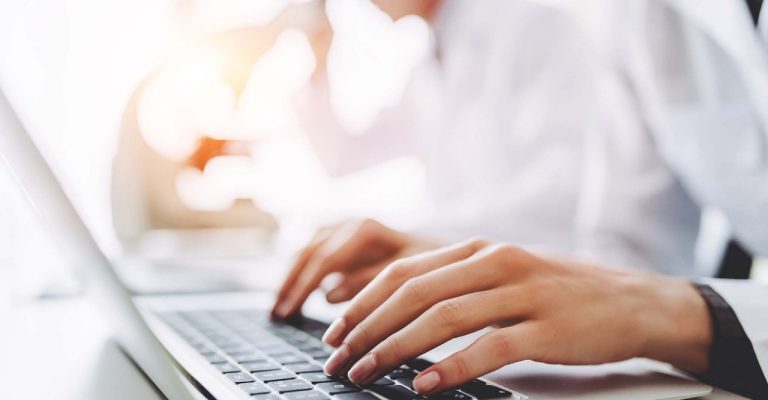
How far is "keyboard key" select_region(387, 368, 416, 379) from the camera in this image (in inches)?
12.8

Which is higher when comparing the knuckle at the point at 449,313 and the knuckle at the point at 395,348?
the knuckle at the point at 449,313

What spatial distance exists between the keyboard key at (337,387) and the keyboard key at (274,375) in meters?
0.02

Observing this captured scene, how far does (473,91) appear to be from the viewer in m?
1.11

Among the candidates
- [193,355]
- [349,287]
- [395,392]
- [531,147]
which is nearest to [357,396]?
[395,392]

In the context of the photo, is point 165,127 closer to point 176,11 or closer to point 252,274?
point 176,11

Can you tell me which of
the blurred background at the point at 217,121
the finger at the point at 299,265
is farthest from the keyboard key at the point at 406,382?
the blurred background at the point at 217,121

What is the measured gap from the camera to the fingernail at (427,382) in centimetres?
28

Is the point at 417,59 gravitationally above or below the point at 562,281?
above

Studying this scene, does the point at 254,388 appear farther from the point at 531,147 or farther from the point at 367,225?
the point at 531,147

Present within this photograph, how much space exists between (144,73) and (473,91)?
28.9 inches

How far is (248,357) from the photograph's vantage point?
0.36 meters

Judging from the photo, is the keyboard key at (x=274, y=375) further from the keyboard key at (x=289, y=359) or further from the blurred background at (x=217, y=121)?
the blurred background at (x=217, y=121)

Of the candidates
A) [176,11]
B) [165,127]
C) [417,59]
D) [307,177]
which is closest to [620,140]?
[417,59]

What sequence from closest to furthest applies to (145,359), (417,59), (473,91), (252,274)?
(145,359), (252,274), (473,91), (417,59)
